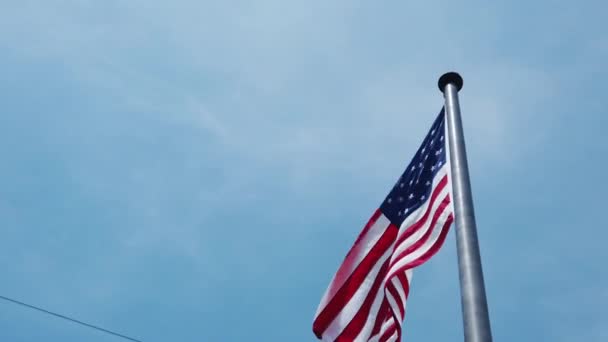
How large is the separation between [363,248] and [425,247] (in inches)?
55.7

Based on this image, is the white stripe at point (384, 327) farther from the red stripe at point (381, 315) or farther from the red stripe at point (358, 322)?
the red stripe at point (358, 322)

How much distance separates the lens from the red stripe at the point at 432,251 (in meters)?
8.34

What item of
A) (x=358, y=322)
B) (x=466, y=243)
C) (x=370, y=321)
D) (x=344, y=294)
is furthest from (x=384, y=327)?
(x=466, y=243)

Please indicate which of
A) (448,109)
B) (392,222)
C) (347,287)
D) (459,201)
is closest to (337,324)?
(347,287)

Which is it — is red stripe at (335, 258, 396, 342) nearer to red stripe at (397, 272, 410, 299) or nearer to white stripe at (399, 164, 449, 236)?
red stripe at (397, 272, 410, 299)

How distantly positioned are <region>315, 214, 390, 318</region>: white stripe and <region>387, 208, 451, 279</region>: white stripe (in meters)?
1.01

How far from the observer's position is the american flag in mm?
8703

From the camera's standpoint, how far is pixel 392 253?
9.52 meters

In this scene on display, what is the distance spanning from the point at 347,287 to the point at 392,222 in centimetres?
122

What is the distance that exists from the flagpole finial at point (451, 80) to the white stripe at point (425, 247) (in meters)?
1.97

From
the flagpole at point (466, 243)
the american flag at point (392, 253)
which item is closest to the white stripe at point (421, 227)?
the american flag at point (392, 253)

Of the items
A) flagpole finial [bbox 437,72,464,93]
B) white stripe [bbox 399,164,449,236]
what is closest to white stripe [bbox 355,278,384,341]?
white stripe [bbox 399,164,449,236]

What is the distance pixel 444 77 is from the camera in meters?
9.35

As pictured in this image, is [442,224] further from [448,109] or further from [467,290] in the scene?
[467,290]
